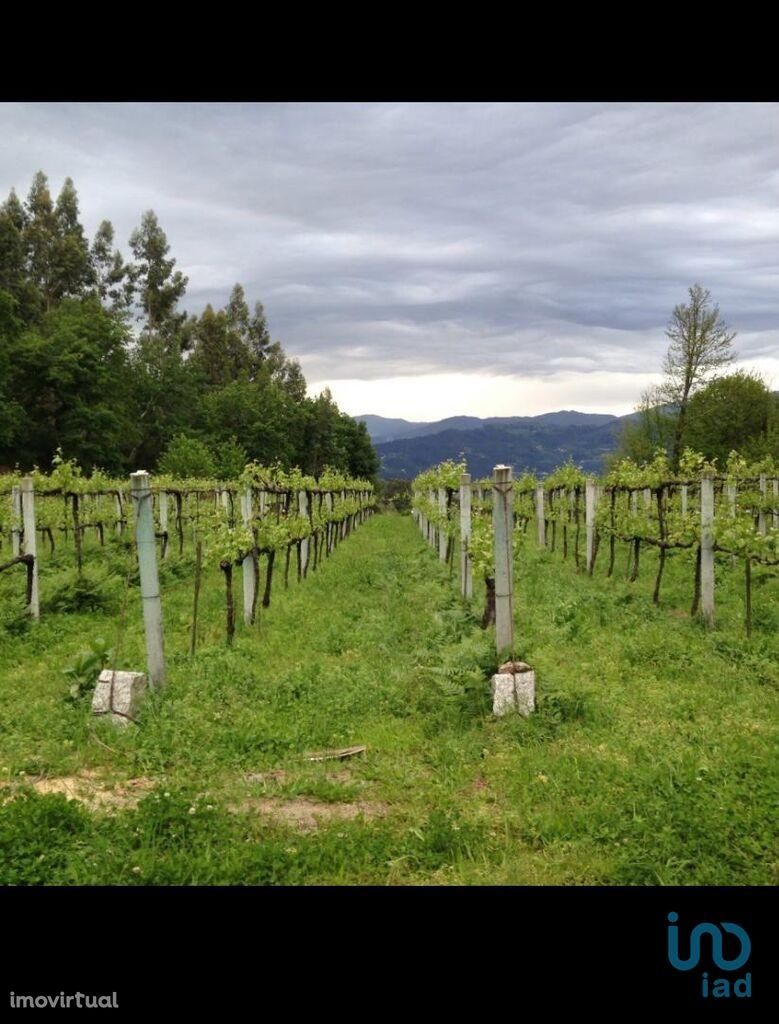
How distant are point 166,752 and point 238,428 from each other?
62555mm

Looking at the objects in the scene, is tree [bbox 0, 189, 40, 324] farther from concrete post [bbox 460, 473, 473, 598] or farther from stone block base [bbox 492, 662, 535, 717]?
stone block base [bbox 492, 662, 535, 717]

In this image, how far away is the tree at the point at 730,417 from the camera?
4703 cm

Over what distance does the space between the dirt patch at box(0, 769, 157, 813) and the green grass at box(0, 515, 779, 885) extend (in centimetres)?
9

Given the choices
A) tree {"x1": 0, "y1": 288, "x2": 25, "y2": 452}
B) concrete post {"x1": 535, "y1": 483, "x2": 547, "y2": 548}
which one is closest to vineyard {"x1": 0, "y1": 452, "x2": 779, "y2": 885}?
concrete post {"x1": 535, "y1": 483, "x2": 547, "y2": 548}

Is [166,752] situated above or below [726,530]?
below

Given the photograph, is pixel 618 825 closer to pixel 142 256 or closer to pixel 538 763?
pixel 538 763

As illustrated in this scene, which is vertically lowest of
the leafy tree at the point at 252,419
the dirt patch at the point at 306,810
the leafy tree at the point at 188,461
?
the dirt patch at the point at 306,810

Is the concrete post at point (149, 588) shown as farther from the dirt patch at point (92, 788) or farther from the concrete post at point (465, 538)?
the concrete post at point (465, 538)

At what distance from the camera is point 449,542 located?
18.9 m

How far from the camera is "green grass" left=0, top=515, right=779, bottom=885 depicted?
4.51 m

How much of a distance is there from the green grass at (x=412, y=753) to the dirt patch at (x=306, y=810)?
7cm

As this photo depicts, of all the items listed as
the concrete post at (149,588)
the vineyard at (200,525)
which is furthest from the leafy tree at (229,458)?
the concrete post at (149,588)

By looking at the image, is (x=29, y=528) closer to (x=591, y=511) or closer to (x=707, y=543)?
(x=707, y=543)

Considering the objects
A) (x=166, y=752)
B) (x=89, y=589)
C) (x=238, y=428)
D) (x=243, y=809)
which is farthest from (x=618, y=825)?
(x=238, y=428)
